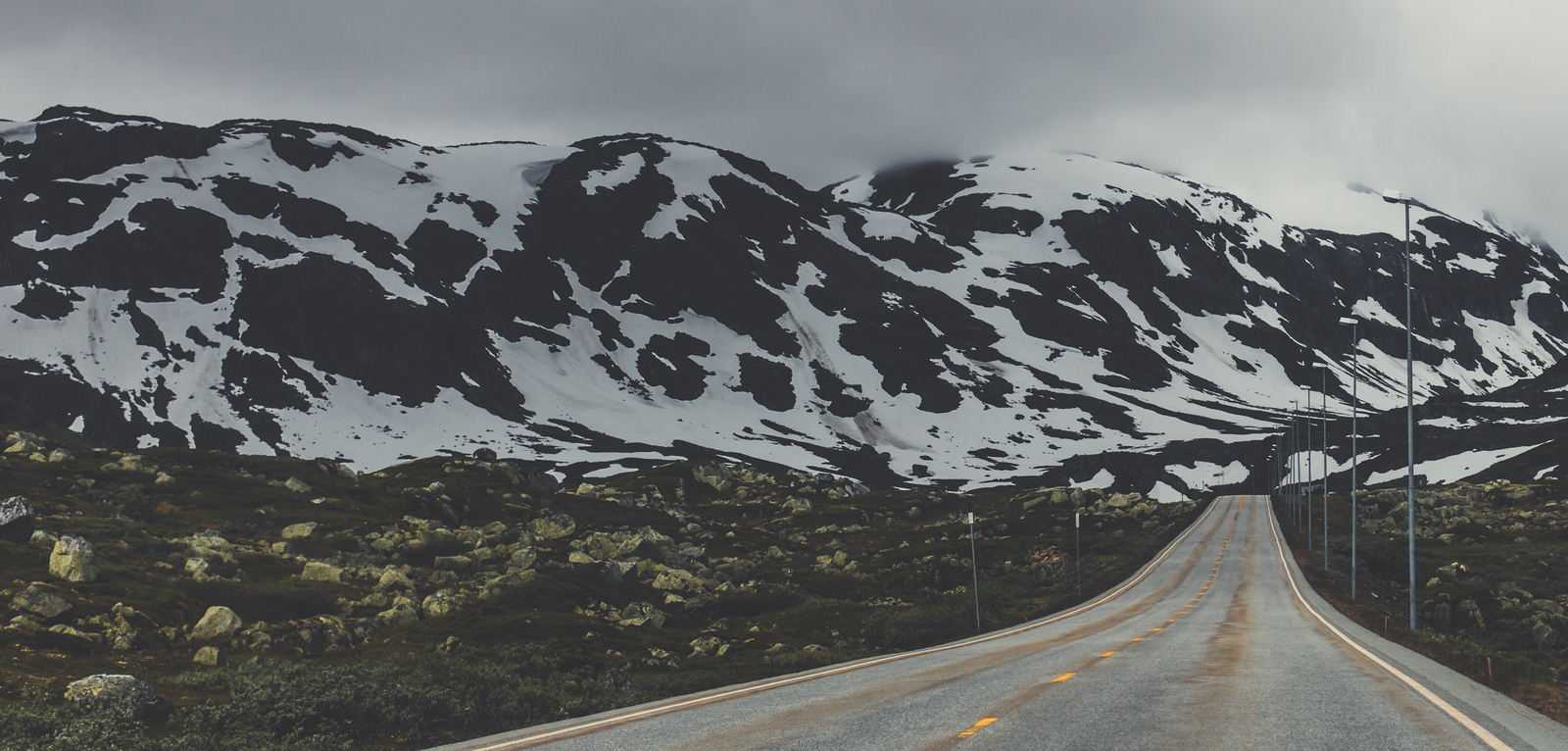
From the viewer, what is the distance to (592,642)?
38219mm

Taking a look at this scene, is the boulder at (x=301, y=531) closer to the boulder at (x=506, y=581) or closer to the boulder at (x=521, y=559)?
the boulder at (x=521, y=559)

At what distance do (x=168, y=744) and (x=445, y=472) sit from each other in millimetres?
93711

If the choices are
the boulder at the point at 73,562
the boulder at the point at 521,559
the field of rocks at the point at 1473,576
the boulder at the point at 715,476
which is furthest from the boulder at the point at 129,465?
the field of rocks at the point at 1473,576

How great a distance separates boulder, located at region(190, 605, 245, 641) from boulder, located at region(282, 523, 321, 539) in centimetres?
2525

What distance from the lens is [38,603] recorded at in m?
29.1

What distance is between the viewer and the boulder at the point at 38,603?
94.5 ft

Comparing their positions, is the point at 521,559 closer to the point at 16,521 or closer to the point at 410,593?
the point at 410,593

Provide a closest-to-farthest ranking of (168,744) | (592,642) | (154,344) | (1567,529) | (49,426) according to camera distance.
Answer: (168,744) < (592,642) < (1567,529) < (49,426) < (154,344)

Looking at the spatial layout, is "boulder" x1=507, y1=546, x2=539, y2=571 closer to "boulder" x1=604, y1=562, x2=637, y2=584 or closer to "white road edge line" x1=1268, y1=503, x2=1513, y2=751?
"boulder" x1=604, y1=562, x2=637, y2=584

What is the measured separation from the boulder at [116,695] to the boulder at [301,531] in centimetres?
4491

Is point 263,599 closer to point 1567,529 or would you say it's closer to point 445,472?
point 445,472

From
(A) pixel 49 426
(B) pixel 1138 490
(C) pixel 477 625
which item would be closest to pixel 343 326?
(A) pixel 49 426

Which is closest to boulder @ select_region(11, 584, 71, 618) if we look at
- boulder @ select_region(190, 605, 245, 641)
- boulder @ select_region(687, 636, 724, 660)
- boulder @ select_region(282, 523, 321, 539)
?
boulder @ select_region(190, 605, 245, 641)

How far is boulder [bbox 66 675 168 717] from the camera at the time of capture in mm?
15672
